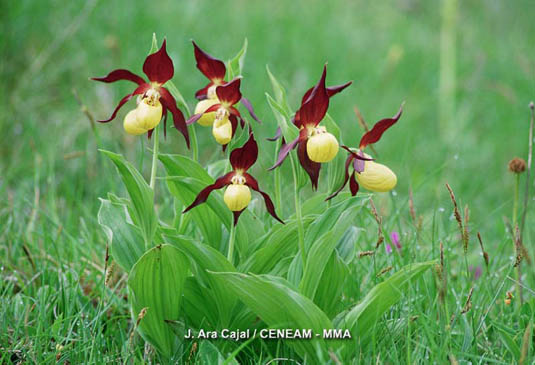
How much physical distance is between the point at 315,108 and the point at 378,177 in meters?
0.19

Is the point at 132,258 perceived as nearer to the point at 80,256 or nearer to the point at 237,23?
the point at 80,256

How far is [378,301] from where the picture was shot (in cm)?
109

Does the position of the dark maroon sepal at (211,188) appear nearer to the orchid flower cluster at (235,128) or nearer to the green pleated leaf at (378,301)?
the orchid flower cluster at (235,128)

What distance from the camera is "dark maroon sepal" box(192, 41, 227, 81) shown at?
1.15 metres

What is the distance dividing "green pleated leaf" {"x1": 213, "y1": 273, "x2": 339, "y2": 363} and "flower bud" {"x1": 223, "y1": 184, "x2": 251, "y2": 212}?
0.13 metres

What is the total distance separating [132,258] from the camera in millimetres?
1213

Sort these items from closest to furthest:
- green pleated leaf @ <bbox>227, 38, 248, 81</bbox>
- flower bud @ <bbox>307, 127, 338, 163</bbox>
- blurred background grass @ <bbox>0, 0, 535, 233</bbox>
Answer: flower bud @ <bbox>307, 127, 338, 163</bbox> < green pleated leaf @ <bbox>227, 38, 248, 81</bbox> < blurred background grass @ <bbox>0, 0, 535, 233</bbox>

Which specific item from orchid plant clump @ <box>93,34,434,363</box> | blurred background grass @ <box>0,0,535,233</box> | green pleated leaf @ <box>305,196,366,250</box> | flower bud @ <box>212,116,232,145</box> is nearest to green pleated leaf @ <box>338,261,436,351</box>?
orchid plant clump @ <box>93,34,434,363</box>

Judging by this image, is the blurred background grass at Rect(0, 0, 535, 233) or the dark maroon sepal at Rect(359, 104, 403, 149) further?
the blurred background grass at Rect(0, 0, 535, 233)

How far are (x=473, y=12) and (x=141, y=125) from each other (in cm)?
545

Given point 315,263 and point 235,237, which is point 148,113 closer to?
point 235,237

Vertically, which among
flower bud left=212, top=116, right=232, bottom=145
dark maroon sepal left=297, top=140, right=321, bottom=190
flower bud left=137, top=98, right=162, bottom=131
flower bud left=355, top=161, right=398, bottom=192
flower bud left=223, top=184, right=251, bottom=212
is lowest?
flower bud left=223, top=184, right=251, bottom=212

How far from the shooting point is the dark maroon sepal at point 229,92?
109 centimetres

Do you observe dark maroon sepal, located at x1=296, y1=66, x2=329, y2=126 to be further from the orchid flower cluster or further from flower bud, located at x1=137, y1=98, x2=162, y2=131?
flower bud, located at x1=137, y1=98, x2=162, y2=131
